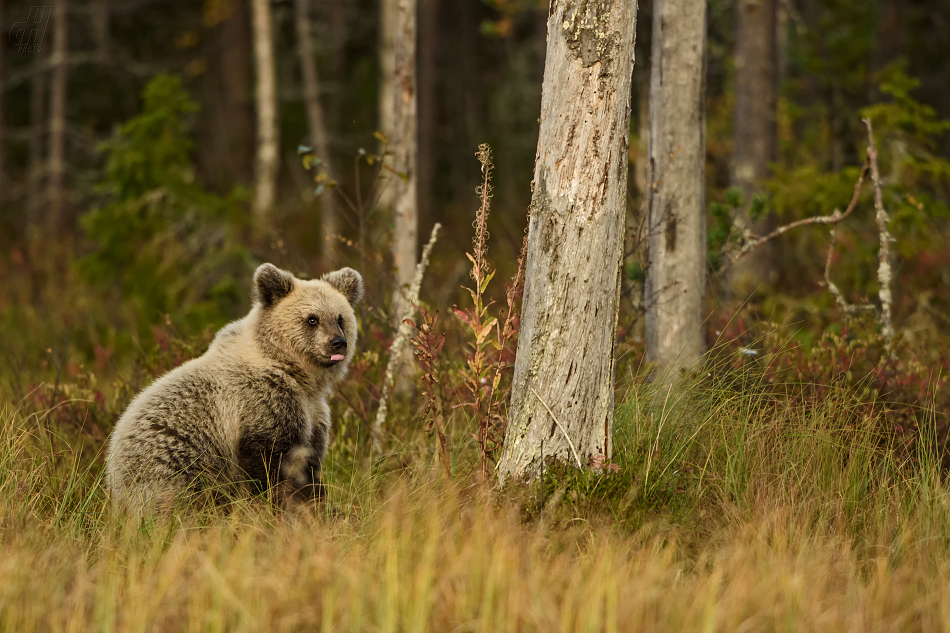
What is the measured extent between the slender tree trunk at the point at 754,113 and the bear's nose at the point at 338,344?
7.42 metres

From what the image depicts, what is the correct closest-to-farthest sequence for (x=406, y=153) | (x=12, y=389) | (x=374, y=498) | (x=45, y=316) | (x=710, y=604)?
1. (x=710, y=604)
2. (x=374, y=498)
3. (x=12, y=389)
4. (x=406, y=153)
5. (x=45, y=316)

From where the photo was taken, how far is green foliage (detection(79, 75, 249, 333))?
35.6 feet

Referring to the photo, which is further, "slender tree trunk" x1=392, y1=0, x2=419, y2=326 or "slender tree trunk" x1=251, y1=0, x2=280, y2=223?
"slender tree trunk" x1=251, y1=0, x2=280, y2=223

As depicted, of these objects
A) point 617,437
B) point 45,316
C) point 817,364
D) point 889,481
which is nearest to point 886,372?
point 817,364

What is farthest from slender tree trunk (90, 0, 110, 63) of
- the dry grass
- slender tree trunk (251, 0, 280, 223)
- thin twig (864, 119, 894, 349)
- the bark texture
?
thin twig (864, 119, 894, 349)

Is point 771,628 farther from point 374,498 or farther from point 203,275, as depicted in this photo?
point 203,275

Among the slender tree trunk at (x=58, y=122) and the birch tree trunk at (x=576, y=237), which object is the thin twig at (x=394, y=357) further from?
the slender tree trunk at (x=58, y=122)

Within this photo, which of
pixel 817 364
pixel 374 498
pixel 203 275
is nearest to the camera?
pixel 374 498

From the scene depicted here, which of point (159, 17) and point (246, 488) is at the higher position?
point (159, 17)

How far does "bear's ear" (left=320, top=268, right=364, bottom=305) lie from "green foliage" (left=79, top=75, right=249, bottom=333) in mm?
5049

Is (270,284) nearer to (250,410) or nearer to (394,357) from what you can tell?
(250,410)

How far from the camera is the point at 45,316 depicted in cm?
1255

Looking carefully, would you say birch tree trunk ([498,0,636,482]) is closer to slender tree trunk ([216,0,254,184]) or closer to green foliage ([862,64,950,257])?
green foliage ([862,64,950,257])

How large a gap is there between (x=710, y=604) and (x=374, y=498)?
2256 mm
